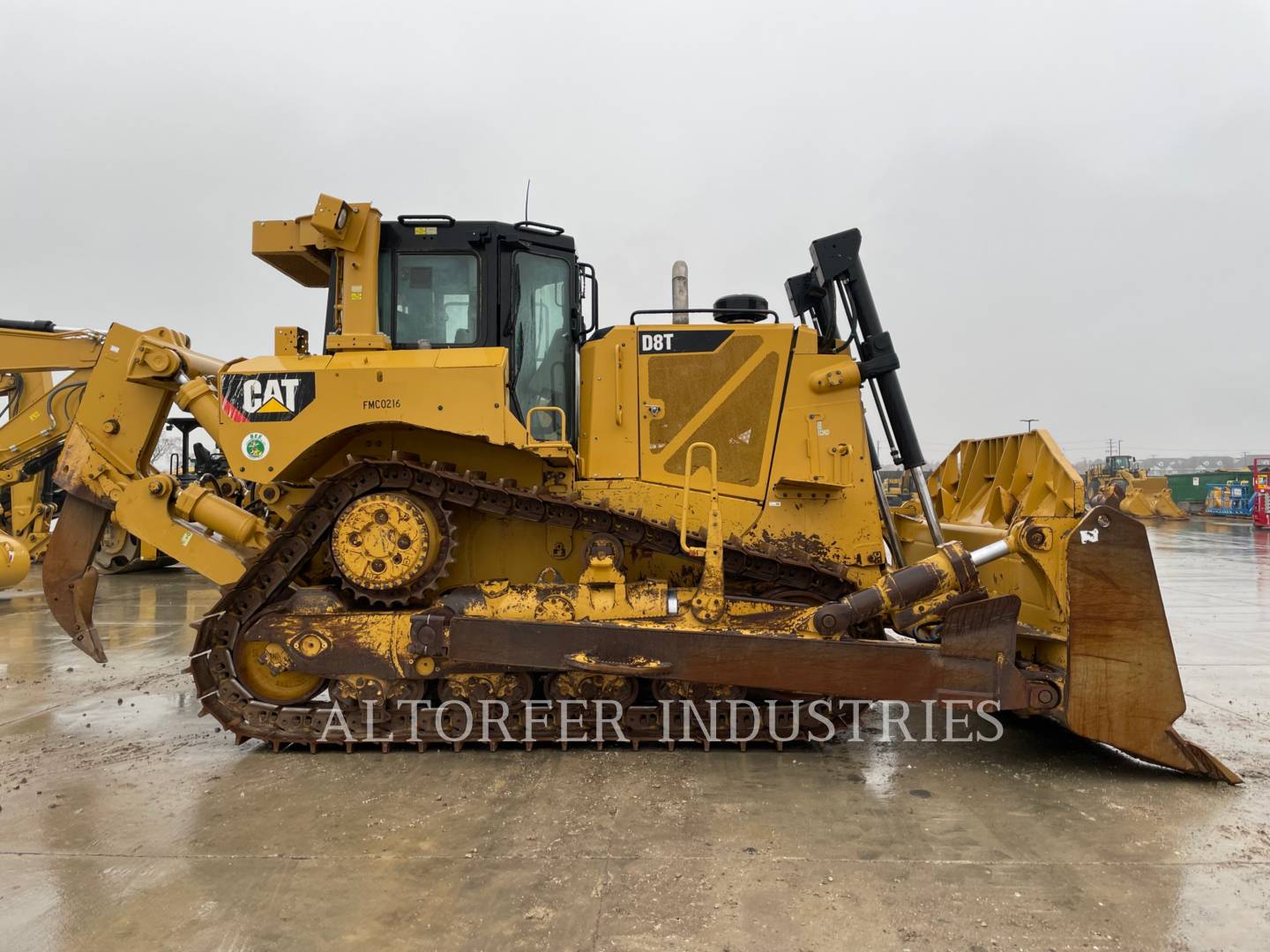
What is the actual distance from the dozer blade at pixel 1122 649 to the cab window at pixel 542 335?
3.43 m

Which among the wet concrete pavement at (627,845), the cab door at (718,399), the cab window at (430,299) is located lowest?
the wet concrete pavement at (627,845)

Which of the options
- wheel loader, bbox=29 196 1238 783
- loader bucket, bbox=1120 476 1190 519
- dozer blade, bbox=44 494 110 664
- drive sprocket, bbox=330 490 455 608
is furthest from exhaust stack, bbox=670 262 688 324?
loader bucket, bbox=1120 476 1190 519

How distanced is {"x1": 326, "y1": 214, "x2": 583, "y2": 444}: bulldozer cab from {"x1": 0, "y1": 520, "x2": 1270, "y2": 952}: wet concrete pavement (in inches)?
98.6

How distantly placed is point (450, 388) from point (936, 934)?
12.4 feet

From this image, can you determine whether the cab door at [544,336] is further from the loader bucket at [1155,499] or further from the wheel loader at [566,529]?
the loader bucket at [1155,499]

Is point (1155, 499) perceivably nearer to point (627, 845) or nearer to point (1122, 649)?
point (1122, 649)

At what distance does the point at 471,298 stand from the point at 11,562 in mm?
9142

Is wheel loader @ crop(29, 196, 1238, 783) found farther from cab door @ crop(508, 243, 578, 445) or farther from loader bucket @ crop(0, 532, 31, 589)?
loader bucket @ crop(0, 532, 31, 589)

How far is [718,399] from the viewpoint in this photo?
5.47m

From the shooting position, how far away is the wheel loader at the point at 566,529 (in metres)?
4.57

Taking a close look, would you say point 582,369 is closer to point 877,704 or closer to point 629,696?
point 629,696

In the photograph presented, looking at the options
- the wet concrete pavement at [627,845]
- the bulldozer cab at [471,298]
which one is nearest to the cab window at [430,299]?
the bulldozer cab at [471,298]

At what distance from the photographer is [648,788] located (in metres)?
4.30

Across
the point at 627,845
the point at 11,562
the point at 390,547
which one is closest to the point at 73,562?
the point at 390,547
